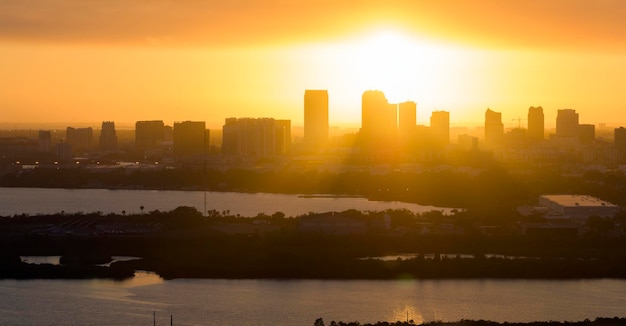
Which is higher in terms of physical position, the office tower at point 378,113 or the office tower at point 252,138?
the office tower at point 378,113

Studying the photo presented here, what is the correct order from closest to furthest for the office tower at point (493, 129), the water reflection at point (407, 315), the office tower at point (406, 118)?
the water reflection at point (407, 315) < the office tower at point (406, 118) < the office tower at point (493, 129)

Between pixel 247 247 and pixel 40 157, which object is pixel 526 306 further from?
pixel 40 157

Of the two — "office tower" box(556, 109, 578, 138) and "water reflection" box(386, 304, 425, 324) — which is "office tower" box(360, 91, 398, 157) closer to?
"office tower" box(556, 109, 578, 138)

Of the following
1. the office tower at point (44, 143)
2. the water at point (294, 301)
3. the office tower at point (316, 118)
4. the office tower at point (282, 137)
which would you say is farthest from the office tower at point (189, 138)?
the water at point (294, 301)

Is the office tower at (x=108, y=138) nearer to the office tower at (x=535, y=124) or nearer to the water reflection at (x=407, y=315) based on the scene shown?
the office tower at (x=535, y=124)

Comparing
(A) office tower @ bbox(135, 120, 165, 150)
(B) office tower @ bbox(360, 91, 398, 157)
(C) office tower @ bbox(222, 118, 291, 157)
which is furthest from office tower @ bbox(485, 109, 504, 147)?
(A) office tower @ bbox(135, 120, 165, 150)

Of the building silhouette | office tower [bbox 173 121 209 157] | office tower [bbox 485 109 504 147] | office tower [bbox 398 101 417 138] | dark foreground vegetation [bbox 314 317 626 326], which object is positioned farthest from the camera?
office tower [bbox 485 109 504 147]

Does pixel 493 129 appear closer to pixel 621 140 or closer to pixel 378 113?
pixel 378 113
